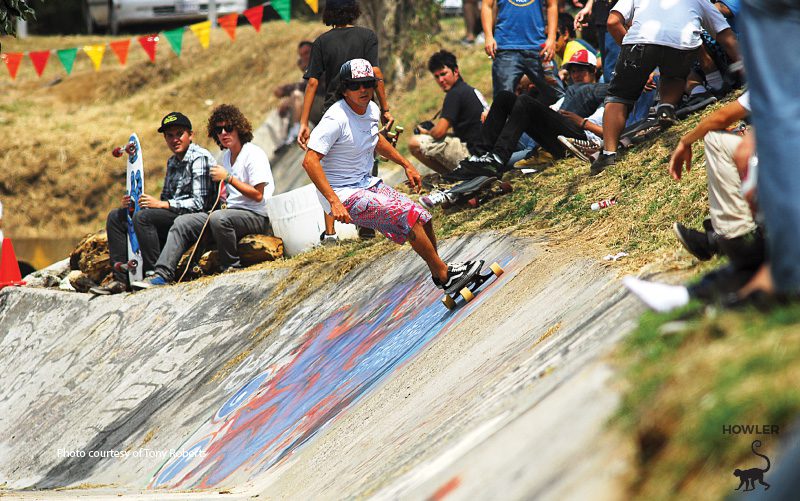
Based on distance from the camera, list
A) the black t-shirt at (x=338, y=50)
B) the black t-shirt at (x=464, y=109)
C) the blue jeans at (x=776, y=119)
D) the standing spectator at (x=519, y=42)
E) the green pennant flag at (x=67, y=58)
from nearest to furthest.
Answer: the blue jeans at (x=776, y=119) → the black t-shirt at (x=338, y=50) → the standing spectator at (x=519, y=42) → the black t-shirt at (x=464, y=109) → the green pennant flag at (x=67, y=58)

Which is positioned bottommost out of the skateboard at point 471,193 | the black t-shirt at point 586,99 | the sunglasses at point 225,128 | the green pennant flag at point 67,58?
the skateboard at point 471,193

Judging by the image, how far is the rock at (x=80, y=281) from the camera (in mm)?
11758

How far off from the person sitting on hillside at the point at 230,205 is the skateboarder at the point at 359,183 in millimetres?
3339

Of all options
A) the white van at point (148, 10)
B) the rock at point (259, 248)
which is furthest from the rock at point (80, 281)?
the white van at point (148, 10)

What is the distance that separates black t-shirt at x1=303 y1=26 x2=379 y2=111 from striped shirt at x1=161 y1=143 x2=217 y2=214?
160 cm

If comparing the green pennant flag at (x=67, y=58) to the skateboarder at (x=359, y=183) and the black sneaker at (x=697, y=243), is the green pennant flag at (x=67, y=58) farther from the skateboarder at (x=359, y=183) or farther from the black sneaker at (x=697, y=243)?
the black sneaker at (x=697, y=243)

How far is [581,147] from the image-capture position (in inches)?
374

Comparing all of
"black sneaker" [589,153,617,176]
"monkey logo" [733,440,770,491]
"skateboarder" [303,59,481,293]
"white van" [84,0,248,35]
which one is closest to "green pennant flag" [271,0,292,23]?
"black sneaker" [589,153,617,176]

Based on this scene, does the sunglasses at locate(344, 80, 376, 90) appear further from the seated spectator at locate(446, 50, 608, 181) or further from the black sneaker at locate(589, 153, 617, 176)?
the black sneaker at locate(589, 153, 617, 176)

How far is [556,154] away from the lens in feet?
32.4

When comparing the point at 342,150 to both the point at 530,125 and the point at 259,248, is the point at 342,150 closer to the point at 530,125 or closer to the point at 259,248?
the point at 530,125

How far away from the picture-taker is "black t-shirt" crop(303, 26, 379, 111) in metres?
9.88

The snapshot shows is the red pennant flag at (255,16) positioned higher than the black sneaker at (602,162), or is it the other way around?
the red pennant flag at (255,16)

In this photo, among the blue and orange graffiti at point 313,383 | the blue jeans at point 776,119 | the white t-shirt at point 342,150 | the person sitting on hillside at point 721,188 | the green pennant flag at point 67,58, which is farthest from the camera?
the green pennant flag at point 67,58
